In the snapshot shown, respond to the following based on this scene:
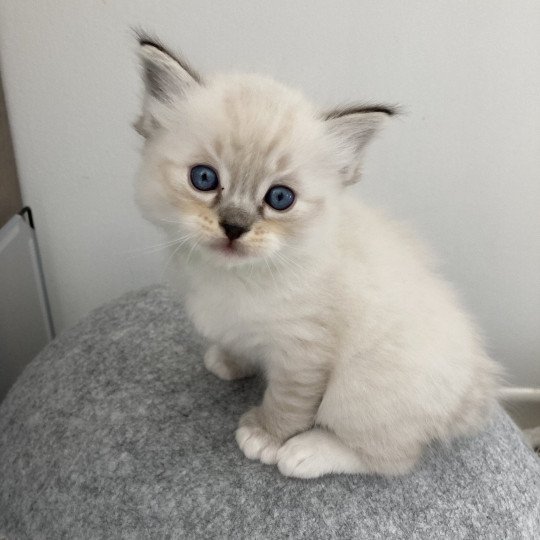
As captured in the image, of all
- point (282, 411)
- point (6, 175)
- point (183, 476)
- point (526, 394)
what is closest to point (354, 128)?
point (282, 411)

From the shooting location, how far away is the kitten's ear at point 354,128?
70 cm

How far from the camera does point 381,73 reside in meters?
1.21

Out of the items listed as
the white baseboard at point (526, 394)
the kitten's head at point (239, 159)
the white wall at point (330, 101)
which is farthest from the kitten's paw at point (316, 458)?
the white baseboard at point (526, 394)

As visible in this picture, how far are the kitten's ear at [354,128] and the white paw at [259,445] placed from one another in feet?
1.23

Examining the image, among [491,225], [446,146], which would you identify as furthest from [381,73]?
[491,225]

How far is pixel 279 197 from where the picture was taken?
2.27 ft

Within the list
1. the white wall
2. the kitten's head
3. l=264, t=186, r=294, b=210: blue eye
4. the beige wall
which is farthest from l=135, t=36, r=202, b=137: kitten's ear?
the beige wall

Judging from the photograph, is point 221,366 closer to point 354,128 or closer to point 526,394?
point 354,128

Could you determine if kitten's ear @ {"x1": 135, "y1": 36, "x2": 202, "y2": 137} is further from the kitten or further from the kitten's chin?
the kitten's chin

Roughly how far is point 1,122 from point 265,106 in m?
0.77

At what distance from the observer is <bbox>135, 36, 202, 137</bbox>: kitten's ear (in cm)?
69

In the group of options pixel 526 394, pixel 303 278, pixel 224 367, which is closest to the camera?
pixel 303 278

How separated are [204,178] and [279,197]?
0.09 meters

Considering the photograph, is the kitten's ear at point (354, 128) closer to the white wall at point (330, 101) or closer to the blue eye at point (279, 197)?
the blue eye at point (279, 197)
